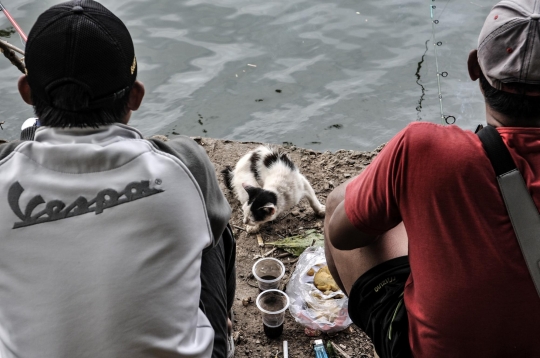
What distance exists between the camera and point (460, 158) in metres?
1.63

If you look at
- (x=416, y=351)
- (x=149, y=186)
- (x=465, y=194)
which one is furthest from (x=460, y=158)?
(x=149, y=186)

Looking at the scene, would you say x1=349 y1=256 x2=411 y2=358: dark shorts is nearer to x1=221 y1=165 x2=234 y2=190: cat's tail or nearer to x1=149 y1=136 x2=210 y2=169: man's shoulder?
x1=149 y1=136 x2=210 y2=169: man's shoulder

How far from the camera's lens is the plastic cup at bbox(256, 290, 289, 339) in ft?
10.4

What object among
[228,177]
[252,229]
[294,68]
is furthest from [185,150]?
[294,68]

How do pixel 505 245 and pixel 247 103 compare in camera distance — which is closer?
pixel 505 245

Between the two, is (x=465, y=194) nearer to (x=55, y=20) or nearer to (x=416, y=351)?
(x=416, y=351)

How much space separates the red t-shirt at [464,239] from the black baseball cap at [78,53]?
958 millimetres

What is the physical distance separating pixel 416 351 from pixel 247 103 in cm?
489

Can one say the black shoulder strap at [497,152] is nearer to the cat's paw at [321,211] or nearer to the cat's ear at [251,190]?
the cat's paw at [321,211]

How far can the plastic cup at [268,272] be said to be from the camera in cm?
345

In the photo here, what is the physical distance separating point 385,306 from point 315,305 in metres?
1.06

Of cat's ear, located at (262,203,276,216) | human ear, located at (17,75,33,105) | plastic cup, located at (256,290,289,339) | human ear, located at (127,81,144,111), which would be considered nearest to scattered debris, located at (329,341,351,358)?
plastic cup, located at (256,290,289,339)

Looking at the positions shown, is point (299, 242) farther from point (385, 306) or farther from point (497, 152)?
point (497, 152)

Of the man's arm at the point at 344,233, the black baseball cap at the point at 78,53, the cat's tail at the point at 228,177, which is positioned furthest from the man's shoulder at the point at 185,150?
the cat's tail at the point at 228,177
